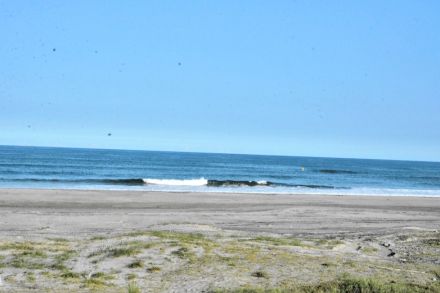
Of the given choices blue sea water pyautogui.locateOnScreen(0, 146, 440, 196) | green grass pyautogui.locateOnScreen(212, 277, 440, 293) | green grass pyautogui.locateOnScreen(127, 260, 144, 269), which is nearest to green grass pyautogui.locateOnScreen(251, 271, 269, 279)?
green grass pyautogui.locateOnScreen(212, 277, 440, 293)

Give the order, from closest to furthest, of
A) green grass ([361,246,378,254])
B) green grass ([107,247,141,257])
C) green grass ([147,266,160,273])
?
green grass ([147,266,160,273]) → green grass ([107,247,141,257]) → green grass ([361,246,378,254])

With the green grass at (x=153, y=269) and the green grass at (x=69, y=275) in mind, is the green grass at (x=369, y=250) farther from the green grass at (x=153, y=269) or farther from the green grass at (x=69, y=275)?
the green grass at (x=69, y=275)

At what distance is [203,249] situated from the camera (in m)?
11.5

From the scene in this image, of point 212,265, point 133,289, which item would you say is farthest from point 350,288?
point 133,289

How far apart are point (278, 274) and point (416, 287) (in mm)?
2231

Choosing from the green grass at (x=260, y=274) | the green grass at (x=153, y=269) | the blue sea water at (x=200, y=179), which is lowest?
the blue sea water at (x=200, y=179)

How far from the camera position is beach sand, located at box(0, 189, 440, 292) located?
29.7 feet

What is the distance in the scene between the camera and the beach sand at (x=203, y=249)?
9.05m

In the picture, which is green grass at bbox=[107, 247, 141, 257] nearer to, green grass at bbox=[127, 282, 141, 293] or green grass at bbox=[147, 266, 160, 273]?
green grass at bbox=[147, 266, 160, 273]

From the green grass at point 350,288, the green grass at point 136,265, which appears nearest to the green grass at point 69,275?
the green grass at point 136,265

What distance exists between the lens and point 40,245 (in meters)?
11.9

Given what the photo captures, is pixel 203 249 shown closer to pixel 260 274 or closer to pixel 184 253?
A: pixel 184 253

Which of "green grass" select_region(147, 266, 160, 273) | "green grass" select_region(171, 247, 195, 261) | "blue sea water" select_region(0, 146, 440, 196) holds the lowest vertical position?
"blue sea water" select_region(0, 146, 440, 196)

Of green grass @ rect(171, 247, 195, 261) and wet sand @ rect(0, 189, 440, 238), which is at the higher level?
green grass @ rect(171, 247, 195, 261)
